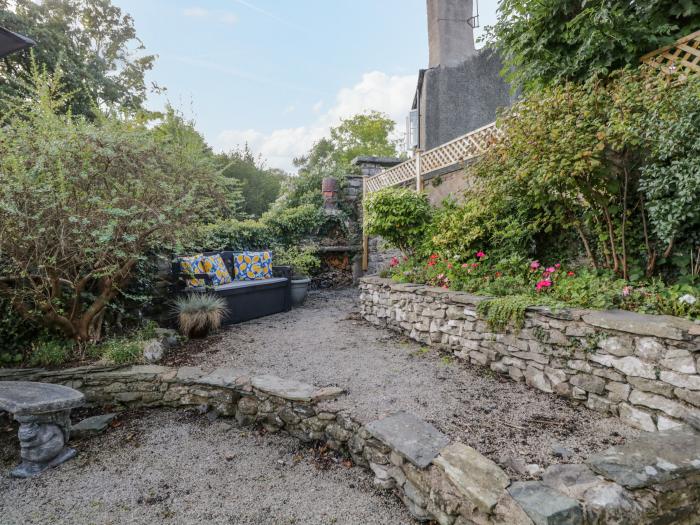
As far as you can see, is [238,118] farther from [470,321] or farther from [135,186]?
[470,321]

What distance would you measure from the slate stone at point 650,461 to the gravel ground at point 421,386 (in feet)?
0.99

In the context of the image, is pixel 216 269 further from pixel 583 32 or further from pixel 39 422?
pixel 583 32

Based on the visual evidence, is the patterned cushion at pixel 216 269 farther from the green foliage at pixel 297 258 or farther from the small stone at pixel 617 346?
the small stone at pixel 617 346

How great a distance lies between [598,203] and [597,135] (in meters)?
0.74

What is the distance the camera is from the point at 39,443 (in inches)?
89.0

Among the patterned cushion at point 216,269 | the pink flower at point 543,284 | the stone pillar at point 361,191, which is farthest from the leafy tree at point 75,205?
the stone pillar at point 361,191

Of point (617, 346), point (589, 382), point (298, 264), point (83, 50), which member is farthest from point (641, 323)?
point (83, 50)

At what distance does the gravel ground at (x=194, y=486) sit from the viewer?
5.99ft

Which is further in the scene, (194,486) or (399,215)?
(399,215)

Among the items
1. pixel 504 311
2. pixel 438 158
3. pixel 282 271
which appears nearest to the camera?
pixel 504 311

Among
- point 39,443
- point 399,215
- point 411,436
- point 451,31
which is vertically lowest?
point 39,443

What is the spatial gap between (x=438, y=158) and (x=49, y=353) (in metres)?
5.89

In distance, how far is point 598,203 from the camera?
118 inches

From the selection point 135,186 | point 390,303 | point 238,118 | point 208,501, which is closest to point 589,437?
point 208,501
